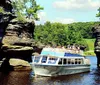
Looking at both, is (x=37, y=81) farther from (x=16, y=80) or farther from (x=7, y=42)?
(x=7, y=42)

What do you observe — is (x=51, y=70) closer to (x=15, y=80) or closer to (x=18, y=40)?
(x=15, y=80)

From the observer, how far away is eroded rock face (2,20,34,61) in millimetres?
65125

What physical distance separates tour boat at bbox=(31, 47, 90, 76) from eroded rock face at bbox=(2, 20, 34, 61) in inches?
294

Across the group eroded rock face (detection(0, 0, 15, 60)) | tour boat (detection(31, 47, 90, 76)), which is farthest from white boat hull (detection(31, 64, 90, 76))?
eroded rock face (detection(0, 0, 15, 60))

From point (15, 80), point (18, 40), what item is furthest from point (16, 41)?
point (15, 80)

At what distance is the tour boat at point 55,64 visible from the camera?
56.5 m

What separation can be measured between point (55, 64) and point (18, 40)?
13.8 metres

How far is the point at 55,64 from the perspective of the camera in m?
57.0

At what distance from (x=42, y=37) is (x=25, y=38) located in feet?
315

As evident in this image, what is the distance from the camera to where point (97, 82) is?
52.2 m

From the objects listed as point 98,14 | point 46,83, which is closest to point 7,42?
point 46,83

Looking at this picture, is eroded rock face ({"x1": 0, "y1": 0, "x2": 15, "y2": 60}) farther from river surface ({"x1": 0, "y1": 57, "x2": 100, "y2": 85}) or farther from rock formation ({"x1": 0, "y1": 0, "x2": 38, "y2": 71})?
rock formation ({"x1": 0, "y1": 0, "x2": 38, "y2": 71})

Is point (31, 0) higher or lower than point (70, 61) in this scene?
higher

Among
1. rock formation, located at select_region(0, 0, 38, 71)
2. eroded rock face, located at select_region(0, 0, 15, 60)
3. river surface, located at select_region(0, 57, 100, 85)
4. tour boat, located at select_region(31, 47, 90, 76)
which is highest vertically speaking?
eroded rock face, located at select_region(0, 0, 15, 60)
